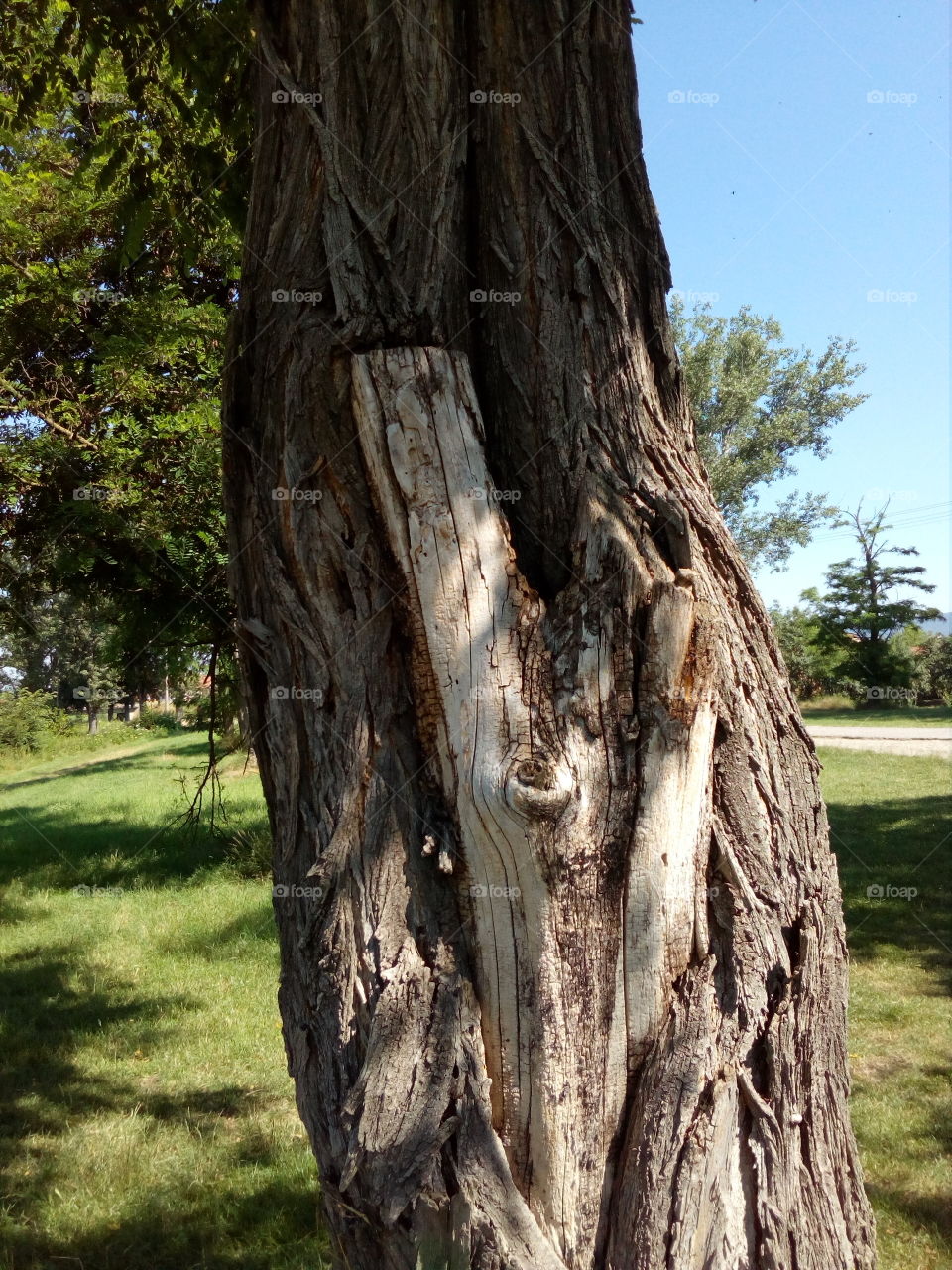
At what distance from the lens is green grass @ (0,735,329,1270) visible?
3820 mm

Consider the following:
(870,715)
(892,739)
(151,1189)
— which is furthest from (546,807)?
(870,715)

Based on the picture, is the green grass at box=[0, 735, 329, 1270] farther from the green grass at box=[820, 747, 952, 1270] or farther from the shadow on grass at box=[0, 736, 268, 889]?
the green grass at box=[820, 747, 952, 1270]

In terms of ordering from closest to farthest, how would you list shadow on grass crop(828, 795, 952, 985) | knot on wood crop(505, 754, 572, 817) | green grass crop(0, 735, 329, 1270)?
knot on wood crop(505, 754, 572, 817), green grass crop(0, 735, 329, 1270), shadow on grass crop(828, 795, 952, 985)

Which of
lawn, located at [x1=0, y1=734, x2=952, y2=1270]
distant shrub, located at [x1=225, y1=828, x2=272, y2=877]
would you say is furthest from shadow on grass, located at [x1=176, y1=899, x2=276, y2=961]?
distant shrub, located at [x1=225, y1=828, x2=272, y2=877]

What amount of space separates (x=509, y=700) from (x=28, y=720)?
23635 millimetres

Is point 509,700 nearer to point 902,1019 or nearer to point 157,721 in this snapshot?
Result: point 902,1019

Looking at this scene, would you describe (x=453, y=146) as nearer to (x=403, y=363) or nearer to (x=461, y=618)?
(x=403, y=363)

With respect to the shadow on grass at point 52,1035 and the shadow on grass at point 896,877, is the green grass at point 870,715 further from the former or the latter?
the shadow on grass at point 52,1035

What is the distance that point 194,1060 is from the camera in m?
5.50

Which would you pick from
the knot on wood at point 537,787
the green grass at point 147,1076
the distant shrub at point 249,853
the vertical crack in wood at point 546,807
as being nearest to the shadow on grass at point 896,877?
the green grass at point 147,1076

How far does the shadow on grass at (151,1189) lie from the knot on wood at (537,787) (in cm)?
251

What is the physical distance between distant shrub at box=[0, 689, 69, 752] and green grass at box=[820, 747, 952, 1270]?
17966mm

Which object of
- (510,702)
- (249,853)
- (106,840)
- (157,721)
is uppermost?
(510,702)

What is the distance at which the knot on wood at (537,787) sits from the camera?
84.5 inches
